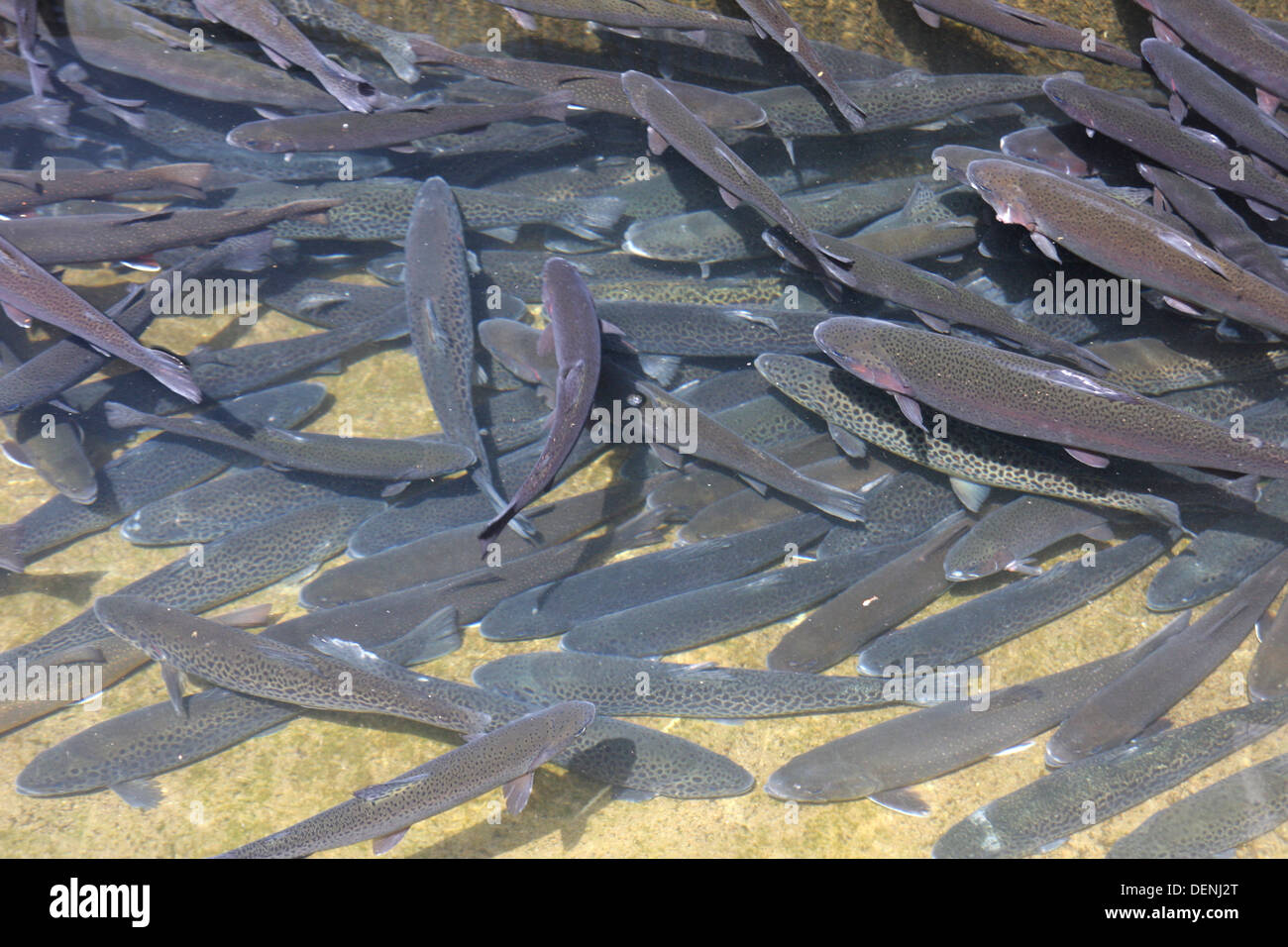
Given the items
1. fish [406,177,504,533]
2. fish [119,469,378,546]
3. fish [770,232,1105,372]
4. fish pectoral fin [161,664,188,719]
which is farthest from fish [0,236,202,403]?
fish [770,232,1105,372]

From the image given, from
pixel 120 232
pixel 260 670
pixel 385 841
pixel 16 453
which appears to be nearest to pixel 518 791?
pixel 385 841

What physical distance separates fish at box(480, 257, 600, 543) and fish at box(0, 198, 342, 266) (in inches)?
92.6

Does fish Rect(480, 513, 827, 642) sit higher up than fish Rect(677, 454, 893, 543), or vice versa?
fish Rect(677, 454, 893, 543)

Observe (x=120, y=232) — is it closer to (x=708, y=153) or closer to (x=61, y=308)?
(x=61, y=308)

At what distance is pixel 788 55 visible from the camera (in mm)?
5938

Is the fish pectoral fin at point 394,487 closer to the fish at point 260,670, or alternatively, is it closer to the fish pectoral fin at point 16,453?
the fish at point 260,670

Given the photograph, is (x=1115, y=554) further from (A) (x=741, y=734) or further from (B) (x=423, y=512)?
(B) (x=423, y=512)

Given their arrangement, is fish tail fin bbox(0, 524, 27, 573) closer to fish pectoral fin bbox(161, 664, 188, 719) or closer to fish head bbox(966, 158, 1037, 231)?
fish pectoral fin bbox(161, 664, 188, 719)

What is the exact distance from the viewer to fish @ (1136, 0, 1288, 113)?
15.6 feet

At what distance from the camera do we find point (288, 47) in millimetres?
5180

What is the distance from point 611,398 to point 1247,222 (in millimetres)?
4262

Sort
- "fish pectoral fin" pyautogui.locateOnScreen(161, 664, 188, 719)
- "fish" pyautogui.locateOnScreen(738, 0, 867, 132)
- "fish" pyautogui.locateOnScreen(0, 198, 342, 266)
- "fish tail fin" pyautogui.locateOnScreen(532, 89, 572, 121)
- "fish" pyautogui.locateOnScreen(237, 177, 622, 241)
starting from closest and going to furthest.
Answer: "fish pectoral fin" pyautogui.locateOnScreen(161, 664, 188, 719) < "fish" pyautogui.locateOnScreen(0, 198, 342, 266) < "fish" pyautogui.locateOnScreen(738, 0, 867, 132) < "fish tail fin" pyautogui.locateOnScreen(532, 89, 572, 121) < "fish" pyautogui.locateOnScreen(237, 177, 622, 241)

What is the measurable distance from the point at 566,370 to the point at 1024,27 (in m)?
4.06

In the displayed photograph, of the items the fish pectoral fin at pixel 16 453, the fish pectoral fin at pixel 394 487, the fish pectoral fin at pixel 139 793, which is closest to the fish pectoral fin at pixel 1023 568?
the fish pectoral fin at pixel 394 487
